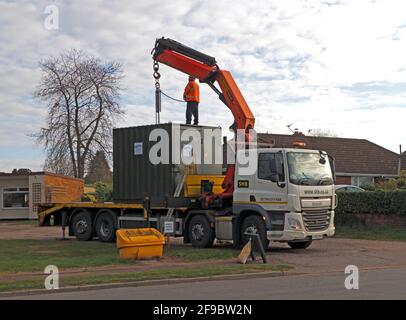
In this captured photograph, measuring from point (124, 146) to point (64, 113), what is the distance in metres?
31.4

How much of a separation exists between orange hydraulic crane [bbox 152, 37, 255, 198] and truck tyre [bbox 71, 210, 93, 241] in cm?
646

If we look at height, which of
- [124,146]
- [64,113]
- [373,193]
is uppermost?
A: [64,113]

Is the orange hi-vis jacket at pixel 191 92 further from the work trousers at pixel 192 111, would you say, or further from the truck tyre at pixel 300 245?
the truck tyre at pixel 300 245

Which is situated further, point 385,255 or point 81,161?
point 81,161

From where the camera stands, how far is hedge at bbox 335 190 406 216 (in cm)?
2531

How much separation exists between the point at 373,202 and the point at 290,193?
913cm

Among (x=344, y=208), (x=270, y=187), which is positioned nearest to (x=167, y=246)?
(x=270, y=187)

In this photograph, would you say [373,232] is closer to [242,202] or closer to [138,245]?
[242,202]

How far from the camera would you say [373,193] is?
26344 millimetres

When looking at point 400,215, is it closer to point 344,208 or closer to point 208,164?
point 344,208

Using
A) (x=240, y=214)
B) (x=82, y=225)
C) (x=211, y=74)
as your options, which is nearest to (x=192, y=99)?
(x=211, y=74)

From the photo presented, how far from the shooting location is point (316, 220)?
18812mm

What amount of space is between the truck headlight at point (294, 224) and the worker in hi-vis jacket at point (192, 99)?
5.15 meters
